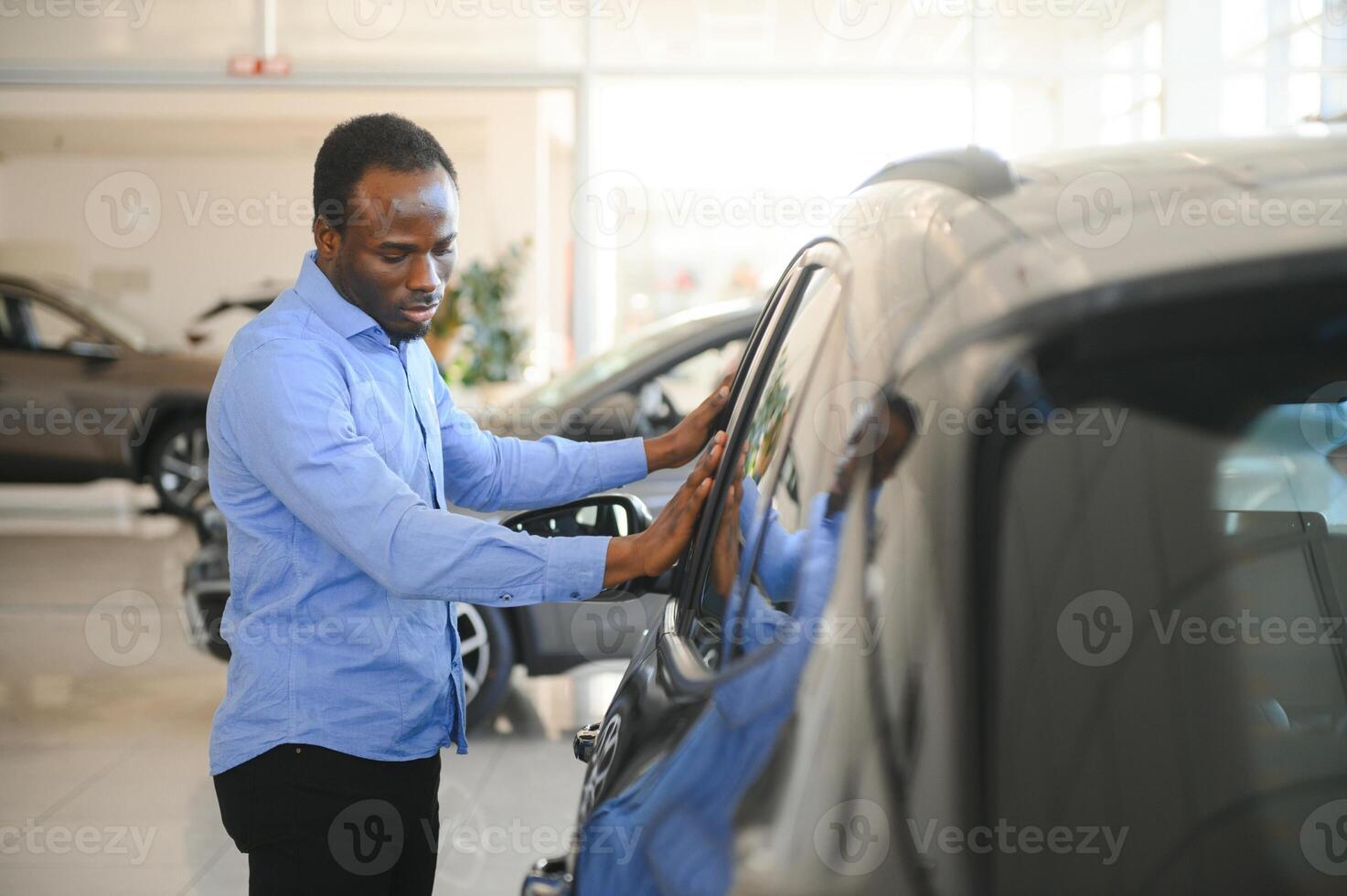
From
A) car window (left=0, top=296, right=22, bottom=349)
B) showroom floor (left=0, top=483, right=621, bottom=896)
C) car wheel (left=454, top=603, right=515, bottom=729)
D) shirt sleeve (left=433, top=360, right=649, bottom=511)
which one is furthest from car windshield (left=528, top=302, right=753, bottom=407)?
car window (left=0, top=296, right=22, bottom=349)

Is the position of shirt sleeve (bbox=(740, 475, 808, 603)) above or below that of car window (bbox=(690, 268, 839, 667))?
below

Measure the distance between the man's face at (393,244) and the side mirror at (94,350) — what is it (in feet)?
27.8

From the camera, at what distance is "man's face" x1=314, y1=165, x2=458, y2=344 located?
193cm

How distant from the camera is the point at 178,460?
983 cm

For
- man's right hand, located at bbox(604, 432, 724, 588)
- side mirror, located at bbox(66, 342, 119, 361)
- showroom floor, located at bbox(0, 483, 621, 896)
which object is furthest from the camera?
side mirror, located at bbox(66, 342, 119, 361)

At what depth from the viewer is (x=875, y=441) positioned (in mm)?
1049

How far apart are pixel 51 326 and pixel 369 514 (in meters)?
8.89

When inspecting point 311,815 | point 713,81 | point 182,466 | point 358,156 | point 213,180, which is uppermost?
point 713,81

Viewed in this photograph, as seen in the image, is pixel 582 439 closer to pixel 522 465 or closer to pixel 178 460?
pixel 522 465

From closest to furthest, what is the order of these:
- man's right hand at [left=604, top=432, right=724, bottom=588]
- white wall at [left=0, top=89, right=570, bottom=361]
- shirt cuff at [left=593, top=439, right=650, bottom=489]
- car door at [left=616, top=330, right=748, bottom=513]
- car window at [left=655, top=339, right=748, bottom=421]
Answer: man's right hand at [left=604, top=432, right=724, bottom=588], shirt cuff at [left=593, top=439, right=650, bottom=489], car door at [left=616, top=330, right=748, bottom=513], car window at [left=655, top=339, right=748, bottom=421], white wall at [left=0, top=89, right=570, bottom=361]

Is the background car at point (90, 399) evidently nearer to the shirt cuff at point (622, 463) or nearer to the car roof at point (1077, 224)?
the shirt cuff at point (622, 463)

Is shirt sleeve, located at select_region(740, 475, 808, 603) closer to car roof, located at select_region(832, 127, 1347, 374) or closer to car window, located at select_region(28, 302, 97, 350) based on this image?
car roof, located at select_region(832, 127, 1347, 374)

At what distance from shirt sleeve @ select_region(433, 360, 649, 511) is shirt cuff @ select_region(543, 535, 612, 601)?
693mm

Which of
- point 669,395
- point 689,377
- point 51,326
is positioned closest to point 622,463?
point 669,395
